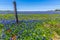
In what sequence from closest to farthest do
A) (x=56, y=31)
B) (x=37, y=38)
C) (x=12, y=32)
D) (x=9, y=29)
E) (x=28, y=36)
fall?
1. (x=37, y=38)
2. (x=28, y=36)
3. (x=12, y=32)
4. (x=9, y=29)
5. (x=56, y=31)

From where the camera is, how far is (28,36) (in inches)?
430

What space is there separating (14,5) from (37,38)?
17.7 ft

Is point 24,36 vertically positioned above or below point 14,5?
below

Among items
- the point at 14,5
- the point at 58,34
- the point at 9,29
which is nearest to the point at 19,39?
the point at 9,29

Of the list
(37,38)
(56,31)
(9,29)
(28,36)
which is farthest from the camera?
(56,31)

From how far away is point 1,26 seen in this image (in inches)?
583

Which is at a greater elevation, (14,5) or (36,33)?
(14,5)

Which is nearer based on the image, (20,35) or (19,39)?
(19,39)

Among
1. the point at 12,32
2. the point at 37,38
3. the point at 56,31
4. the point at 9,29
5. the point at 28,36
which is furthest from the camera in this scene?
the point at 56,31

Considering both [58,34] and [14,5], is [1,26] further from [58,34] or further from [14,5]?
[58,34]

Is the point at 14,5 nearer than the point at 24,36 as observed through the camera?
No

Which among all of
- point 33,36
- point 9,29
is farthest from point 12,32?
point 33,36

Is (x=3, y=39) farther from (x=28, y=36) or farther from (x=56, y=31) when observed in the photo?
(x=56, y=31)

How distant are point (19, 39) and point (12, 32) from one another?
6.48 ft
